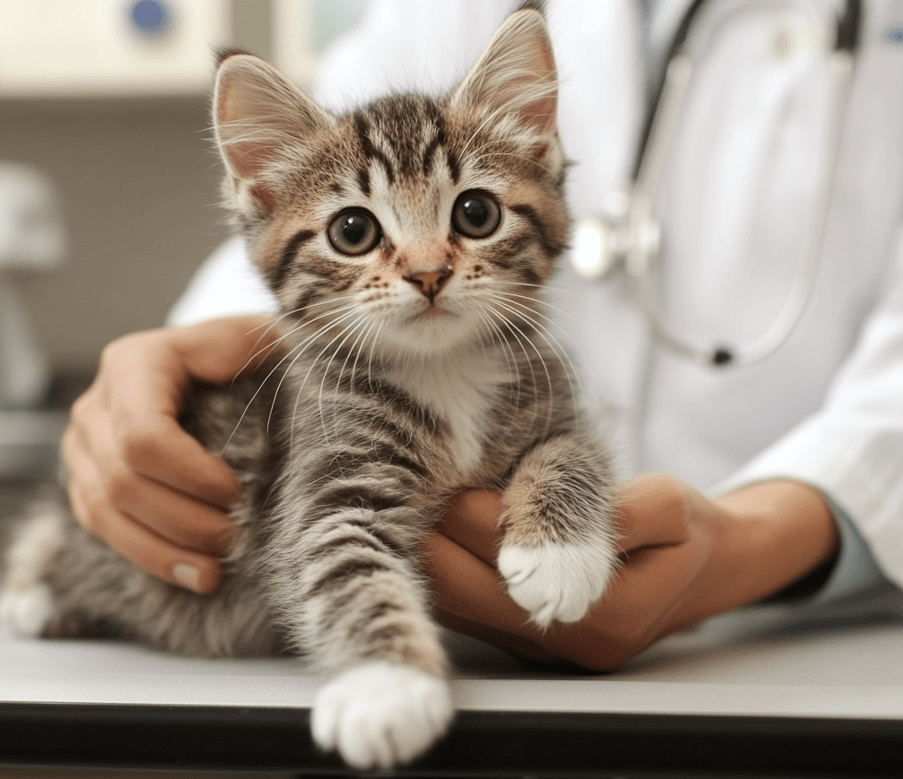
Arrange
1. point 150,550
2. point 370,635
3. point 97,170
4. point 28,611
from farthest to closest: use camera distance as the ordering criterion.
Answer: point 97,170 < point 28,611 < point 150,550 < point 370,635

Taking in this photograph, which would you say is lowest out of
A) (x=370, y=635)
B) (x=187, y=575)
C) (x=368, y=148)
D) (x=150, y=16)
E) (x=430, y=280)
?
(x=187, y=575)

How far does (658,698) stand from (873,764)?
0.15 metres

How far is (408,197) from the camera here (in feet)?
2.83

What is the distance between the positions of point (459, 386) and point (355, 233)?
8.5 inches

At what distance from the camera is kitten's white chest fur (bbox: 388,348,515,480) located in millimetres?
908

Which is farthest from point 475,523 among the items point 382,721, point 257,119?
point 257,119

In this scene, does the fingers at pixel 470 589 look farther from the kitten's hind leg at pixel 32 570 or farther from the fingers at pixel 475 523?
the kitten's hind leg at pixel 32 570

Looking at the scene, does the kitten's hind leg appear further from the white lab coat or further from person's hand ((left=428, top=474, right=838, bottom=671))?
person's hand ((left=428, top=474, right=838, bottom=671))

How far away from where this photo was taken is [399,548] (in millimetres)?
811

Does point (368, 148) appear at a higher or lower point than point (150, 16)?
lower

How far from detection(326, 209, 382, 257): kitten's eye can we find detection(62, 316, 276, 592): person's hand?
0.16 meters

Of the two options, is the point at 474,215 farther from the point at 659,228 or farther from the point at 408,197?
the point at 659,228

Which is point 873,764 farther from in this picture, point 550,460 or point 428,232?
point 428,232

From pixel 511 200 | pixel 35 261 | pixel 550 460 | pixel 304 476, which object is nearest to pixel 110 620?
pixel 304 476
